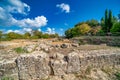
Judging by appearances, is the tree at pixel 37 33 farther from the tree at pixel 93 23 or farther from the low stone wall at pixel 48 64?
the low stone wall at pixel 48 64

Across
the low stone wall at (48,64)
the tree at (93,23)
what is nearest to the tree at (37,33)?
the tree at (93,23)

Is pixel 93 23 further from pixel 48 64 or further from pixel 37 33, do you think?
pixel 48 64

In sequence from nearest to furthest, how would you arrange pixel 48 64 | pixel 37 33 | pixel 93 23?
pixel 48 64
pixel 37 33
pixel 93 23

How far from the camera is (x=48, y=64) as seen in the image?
14.4ft

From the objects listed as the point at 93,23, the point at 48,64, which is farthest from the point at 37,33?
the point at 48,64

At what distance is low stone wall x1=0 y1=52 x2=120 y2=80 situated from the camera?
4.09m

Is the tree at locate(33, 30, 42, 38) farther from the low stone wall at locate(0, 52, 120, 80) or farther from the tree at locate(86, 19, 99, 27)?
the low stone wall at locate(0, 52, 120, 80)

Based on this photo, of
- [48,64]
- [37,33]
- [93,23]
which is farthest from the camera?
[93,23]

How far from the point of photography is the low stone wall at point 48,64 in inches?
161

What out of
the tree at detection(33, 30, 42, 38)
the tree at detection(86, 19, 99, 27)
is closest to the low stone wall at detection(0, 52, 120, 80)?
the tree at detection(33, 30, 42, 38)

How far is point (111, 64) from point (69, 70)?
184 cm

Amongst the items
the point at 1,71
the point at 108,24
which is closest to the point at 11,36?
the point at 108,24

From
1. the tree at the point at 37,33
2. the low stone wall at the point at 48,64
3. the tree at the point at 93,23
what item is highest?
the tree at the point at 93,23

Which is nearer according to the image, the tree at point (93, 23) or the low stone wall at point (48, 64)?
the low stone wall at point (48, 64)
